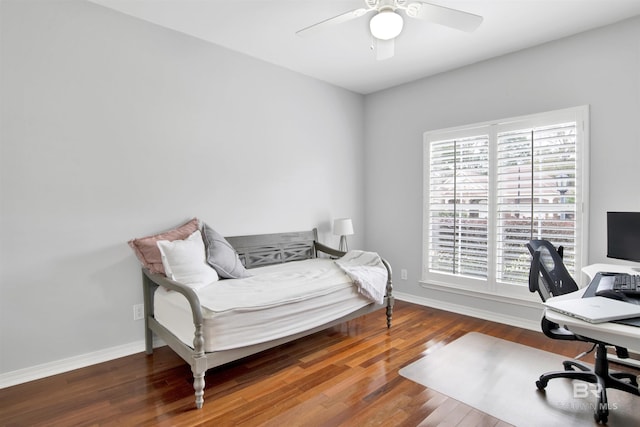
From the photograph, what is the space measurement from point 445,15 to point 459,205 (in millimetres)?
2149

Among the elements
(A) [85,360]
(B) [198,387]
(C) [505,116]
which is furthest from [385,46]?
(A) [85,360]

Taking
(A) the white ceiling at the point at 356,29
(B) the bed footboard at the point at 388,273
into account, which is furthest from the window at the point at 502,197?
(B) the bed footboard at the point at 388,273

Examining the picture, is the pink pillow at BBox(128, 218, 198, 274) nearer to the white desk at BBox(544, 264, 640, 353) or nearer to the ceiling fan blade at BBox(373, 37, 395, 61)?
the ceiling fan blade at BBox(373, 37, 395, 61)

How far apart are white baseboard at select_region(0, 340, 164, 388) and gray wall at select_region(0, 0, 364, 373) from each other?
4 centimetres

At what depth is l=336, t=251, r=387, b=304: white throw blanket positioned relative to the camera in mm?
3043

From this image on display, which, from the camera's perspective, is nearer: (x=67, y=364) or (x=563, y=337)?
(x=563, y=337)

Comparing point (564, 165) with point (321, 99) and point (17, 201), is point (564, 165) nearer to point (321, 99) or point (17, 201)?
point (321, 99)

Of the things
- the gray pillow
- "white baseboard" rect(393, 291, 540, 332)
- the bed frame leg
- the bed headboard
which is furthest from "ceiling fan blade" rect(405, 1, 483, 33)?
"white baseboard" rect(393, 291, 540, 332)

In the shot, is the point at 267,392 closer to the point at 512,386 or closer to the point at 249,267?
the point at 249,267

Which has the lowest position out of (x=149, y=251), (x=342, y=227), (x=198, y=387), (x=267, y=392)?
(x=267, y=392)

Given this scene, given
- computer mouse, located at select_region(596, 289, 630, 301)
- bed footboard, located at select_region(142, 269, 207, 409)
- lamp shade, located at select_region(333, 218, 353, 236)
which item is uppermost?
lamp shade, located at select_region(333, 218, 353, 236)

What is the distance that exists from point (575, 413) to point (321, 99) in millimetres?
3693

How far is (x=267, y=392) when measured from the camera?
2.21 metres

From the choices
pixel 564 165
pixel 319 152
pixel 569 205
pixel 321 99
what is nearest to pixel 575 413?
pixel 569 205
